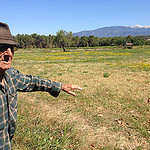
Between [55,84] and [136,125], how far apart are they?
12.7 feet

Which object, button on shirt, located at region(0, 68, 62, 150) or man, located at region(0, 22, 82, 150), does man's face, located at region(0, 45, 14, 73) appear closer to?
man, located at region(0, 22, 82, 150)

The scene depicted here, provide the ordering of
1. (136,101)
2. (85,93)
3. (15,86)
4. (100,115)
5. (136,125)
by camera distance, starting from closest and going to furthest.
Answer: (15,86), (136,125), (100,115), (136,101), (85,93)

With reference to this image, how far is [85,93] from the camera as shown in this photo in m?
8.10

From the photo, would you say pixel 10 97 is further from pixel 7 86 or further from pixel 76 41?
pixel 76 41

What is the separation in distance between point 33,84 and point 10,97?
0.42 m

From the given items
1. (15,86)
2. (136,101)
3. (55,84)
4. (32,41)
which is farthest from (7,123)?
(32,41)

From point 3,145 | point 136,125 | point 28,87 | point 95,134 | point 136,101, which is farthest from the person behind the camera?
point 136,101

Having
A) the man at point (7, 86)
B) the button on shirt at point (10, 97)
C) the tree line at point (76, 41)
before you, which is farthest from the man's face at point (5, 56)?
the tree line at point (76, 41)

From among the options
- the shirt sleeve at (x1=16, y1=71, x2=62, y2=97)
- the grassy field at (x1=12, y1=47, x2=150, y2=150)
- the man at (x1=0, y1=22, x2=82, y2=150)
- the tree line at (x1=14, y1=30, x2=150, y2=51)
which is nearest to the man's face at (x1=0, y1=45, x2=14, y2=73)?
the man at (x1=0, y1=22, x2=82, y2=150)

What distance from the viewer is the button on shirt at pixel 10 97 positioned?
1.61 m

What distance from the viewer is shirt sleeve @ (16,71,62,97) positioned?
199 cm

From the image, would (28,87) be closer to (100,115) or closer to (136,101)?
(100,115)

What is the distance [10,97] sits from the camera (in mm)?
1746

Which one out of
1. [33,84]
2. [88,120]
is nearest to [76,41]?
[88,120]
